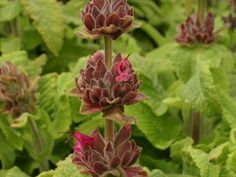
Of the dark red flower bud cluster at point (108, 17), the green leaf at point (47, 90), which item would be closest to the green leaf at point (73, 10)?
the green leaf at point (47, 90)

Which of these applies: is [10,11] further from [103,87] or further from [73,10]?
[103,87]

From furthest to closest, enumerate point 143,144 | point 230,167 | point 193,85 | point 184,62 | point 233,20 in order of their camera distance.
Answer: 1. point 233,20
2. point 143,144
3. point 184,62
4. point 193,85
5. point 230,167

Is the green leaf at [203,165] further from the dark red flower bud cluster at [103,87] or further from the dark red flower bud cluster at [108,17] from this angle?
the dark red flower bud cluster at [108,17]

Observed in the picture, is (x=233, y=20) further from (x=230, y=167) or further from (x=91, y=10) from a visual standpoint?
(x=91, y=10)

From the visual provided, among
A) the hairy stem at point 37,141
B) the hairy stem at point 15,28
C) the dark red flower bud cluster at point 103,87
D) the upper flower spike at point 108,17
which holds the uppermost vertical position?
the upper flower spike at point 108,17

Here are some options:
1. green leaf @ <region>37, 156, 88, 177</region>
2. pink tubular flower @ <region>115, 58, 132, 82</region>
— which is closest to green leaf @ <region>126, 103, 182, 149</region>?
green leaf @ <region>37, 156, 88, 177</region>

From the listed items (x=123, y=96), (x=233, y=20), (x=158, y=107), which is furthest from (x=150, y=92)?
(x=123, y=96)

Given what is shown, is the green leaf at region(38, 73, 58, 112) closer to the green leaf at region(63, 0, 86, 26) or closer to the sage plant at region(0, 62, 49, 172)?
the sage plant at region(0, 62, 49, 172)
